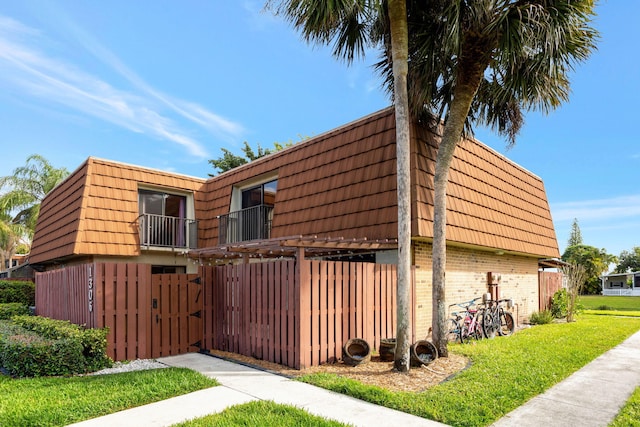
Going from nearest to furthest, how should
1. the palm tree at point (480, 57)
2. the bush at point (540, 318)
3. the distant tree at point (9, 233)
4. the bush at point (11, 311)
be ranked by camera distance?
the palm tree at point (480, 57)
the bush at point (11, 311)
the bush at point (540, 318)
the distant tree at point (9, 233)

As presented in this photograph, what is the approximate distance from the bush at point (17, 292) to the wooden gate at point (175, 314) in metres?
12.0

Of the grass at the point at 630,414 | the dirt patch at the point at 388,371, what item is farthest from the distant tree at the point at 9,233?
the grass at the point at 630,414

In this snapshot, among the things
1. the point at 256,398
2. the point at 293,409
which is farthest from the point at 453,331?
the point at 293,409

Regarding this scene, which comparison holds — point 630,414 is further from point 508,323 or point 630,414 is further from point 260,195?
point 260,195

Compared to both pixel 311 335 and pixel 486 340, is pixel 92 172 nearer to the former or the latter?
pixel 311 335

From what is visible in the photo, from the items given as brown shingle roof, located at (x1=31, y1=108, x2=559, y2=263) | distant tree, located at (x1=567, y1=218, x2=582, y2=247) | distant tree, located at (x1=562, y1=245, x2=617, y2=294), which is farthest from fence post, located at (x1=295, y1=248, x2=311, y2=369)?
distant tree, located at (x1=567, y1=218, x2=582, y2=247)

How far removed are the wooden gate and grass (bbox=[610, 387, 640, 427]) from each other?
7684 mm

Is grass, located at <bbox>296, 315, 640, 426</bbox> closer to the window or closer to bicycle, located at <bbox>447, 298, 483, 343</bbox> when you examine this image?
bicycle, located at <bbox>447, 298, 483, 343</bbox>

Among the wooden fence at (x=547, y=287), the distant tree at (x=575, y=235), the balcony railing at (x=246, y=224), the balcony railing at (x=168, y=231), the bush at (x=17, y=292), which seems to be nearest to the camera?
the balcony railing at (x=246, y=224)

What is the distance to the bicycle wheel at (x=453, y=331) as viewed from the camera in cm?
1064

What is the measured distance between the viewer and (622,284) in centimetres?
6456

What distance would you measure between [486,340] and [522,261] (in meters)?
6.36

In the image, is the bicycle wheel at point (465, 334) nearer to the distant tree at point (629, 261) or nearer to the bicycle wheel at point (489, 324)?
the bicycle wheel at point (489, 324)

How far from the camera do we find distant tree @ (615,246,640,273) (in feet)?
229
